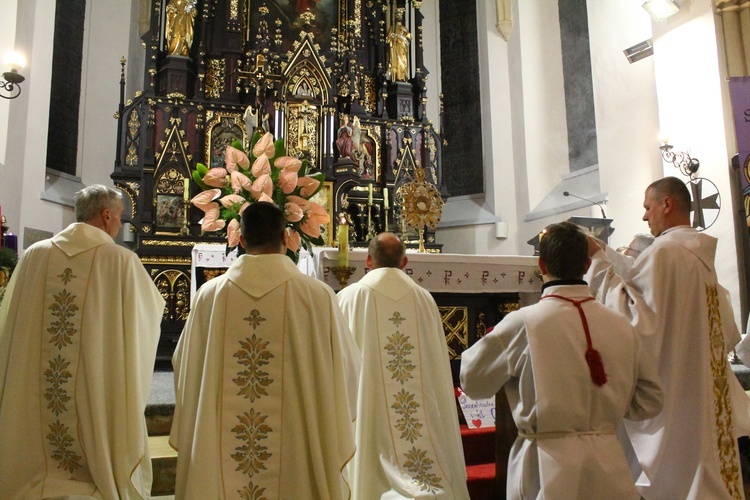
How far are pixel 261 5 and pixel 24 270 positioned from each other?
328 inches

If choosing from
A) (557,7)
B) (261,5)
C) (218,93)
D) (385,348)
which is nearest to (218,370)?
(385,348)

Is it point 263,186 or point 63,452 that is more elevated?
point 263,186

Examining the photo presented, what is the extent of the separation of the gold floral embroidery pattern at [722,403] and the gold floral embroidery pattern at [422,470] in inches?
58.8

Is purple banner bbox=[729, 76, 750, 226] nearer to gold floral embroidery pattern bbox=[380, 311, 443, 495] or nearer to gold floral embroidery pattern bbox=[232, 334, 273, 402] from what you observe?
gold floral embroidery pattern bbox=[380, 311, 443, 495]

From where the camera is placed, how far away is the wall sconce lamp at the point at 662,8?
7555 millimetres

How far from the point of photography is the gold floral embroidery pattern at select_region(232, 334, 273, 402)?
110 inches

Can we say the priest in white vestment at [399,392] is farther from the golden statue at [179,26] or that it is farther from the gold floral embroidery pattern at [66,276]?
the golden statue at [179,26]

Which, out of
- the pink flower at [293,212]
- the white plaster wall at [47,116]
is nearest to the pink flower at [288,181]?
the pink flower at [293,212]

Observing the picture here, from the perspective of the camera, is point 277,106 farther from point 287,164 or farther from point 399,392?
point 399,392

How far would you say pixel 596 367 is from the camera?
2.33 m

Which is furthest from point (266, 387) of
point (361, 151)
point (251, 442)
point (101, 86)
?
point (101, 86)

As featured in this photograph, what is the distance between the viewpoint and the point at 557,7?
38.3ft

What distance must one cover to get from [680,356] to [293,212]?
243cm

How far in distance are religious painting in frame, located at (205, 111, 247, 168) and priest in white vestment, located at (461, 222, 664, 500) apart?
7466mm
